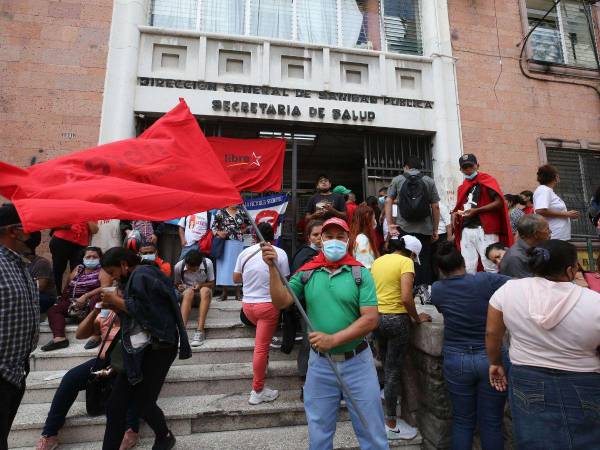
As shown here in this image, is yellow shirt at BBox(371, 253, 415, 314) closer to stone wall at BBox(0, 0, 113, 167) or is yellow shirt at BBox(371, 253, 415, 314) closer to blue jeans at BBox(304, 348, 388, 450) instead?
blue jeans at BBox(304, 348, 388, 450)

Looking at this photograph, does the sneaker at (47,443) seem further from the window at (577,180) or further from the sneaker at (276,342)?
the window at (577,180)

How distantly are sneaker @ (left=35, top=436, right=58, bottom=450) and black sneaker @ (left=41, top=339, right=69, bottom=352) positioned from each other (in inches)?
52.1

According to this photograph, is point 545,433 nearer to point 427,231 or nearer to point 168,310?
point 168,310

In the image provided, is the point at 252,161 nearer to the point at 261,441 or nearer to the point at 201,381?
the point at 201,381

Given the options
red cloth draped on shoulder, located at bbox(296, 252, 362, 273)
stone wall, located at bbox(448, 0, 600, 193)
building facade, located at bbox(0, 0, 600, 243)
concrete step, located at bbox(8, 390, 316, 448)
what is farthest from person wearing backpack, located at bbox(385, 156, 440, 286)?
stone wall, located at bbox(448, 0, 600, 193)

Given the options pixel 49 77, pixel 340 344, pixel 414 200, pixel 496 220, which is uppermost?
pixel 49 77

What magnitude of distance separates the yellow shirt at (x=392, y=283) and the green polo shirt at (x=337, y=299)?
97cm

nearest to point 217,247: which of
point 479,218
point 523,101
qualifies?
point 479,218

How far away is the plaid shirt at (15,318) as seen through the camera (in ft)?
7.39

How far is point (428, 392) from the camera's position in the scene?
11.2 feet

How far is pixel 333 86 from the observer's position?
748 centimetres

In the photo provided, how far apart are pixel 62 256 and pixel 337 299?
4981 mm

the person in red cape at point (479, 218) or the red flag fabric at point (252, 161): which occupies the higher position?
the red flag fabric at point (252, 161)

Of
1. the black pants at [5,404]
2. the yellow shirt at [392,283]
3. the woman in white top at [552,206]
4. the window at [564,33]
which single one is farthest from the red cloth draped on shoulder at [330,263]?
the window at [564,33]
